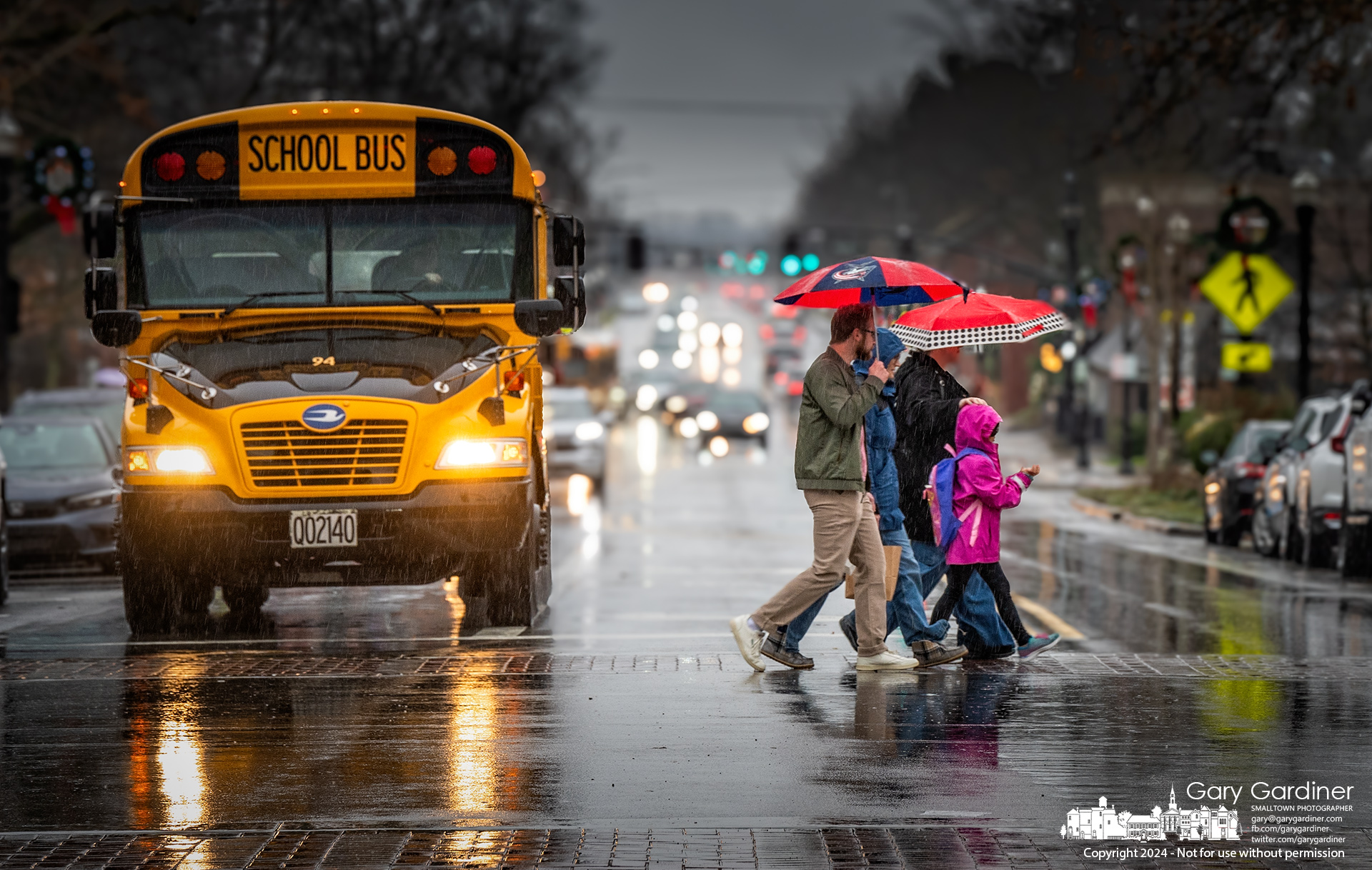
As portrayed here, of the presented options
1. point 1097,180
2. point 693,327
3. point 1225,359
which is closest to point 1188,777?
point 1225,359

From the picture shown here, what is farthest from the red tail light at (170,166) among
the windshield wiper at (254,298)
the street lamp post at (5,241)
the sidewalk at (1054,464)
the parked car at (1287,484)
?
the sidewalk at (1054,464)

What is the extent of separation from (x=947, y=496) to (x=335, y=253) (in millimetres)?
4451

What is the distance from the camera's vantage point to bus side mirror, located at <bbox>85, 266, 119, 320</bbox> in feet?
41.4

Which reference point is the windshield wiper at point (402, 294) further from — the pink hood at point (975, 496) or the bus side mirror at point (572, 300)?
the pink hood at point (975, 496)

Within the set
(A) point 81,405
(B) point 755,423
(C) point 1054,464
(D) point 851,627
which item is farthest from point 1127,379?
(D) point 851,627

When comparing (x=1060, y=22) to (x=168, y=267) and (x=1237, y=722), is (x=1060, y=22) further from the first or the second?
(x=1237, y=722)

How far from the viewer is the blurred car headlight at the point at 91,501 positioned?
18797 millimetres

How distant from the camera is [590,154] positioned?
4126 inches

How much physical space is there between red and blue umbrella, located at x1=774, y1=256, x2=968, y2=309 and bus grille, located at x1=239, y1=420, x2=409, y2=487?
2.61 metres

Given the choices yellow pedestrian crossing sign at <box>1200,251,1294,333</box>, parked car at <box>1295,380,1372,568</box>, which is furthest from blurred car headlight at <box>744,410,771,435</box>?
parked car at <box>1295,380,1372,568</box>

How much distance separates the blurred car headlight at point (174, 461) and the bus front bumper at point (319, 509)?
106 mm

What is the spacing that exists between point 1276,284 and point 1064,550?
1151 centimetres

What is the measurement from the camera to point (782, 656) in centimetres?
1098

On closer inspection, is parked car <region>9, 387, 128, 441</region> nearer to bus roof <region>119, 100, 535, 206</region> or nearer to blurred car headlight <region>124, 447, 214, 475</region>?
bus roof <region>119, 100, 535, 206</region>
